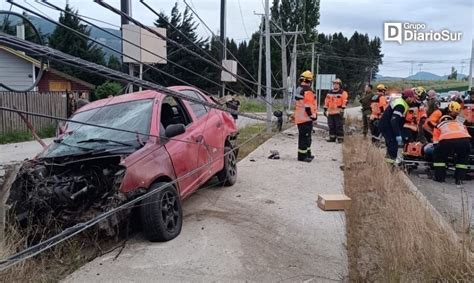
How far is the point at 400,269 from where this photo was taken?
402 cm

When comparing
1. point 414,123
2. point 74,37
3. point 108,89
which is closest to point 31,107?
point 108,89

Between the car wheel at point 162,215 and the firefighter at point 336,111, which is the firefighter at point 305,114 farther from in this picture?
the car wheel at point 162,215

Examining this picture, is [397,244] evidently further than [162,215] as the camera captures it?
No

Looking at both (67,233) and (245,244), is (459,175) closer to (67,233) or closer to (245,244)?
(245,244)

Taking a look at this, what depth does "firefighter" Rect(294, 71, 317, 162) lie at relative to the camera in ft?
34.7

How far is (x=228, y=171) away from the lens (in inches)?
317

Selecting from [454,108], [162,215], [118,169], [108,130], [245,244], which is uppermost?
[454,108]

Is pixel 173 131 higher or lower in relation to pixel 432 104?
lower

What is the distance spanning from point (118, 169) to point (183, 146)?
1129mm

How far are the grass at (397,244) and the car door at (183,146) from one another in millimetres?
1938

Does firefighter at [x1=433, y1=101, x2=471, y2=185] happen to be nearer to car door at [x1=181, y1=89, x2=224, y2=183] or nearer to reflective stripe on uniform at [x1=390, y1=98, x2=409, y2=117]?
reflective stripe on uniform at [x1=390, y1=98, x2=409, y2=117]

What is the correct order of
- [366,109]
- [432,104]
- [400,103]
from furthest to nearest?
[366,109]
[432,104]
[400,103]

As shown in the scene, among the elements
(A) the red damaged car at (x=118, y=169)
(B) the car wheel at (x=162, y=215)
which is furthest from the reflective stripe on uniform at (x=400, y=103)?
(B) the car wheel at (x=162, y=215)

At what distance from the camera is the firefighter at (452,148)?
381 inches
